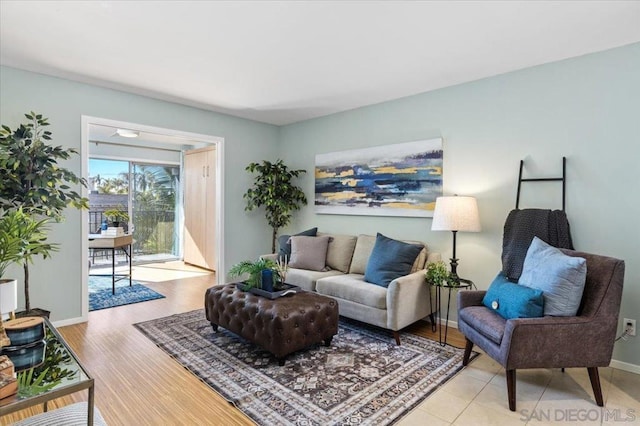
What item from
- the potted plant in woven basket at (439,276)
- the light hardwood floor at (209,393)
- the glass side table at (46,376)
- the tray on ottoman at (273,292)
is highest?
the potted plant in woven basket at (439,276)

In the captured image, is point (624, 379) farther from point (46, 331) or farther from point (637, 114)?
point (46, 331)

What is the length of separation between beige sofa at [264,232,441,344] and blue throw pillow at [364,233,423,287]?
8cm

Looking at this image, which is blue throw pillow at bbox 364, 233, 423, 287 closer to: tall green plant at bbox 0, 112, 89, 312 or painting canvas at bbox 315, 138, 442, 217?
painting canvas at bbox 315, 138, 442, 217

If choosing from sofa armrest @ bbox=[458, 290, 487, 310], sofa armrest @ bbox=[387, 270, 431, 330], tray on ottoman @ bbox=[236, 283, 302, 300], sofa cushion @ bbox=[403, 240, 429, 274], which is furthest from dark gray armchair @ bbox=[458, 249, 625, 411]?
tray on ottoman @ bbox=[236, 283, 302, 300]

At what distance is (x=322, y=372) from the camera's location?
98.6 inches

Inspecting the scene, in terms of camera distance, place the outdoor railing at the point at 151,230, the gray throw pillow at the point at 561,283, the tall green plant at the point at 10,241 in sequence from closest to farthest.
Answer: the tall green plant at the point at 10,241, the gray throw pillow at the point at 561,283, the outdoor railing at the point at 151,230

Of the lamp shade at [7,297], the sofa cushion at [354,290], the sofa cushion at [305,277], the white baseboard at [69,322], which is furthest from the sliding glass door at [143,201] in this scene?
the lamp shade at [7,297]

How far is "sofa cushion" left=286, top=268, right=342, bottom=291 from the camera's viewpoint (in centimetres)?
372

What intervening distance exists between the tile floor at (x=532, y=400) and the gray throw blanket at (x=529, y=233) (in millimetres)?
756

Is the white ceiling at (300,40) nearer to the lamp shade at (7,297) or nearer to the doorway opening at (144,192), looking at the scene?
the lamp shade at (7,297)

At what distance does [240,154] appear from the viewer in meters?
4.99

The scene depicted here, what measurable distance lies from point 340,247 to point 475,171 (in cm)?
172

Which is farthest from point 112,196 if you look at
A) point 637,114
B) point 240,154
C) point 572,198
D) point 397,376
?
point 637,114

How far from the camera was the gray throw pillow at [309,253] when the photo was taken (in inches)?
160
